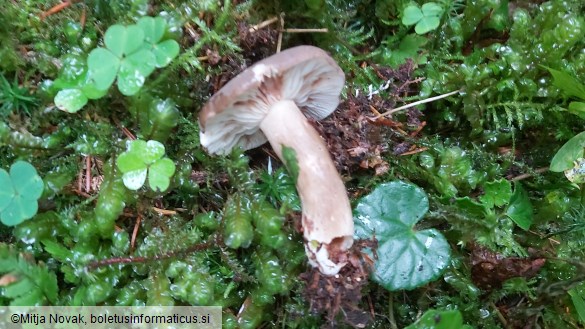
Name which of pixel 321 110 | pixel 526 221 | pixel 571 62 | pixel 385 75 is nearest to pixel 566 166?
pixel 526 221

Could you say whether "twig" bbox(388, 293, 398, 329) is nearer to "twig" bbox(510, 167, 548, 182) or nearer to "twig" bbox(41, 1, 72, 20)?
"twig" bbox(510, 167, 548, 182)

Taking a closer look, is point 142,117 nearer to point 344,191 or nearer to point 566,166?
point 344,191

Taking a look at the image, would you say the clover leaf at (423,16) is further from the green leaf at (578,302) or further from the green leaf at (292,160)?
the green leaf at (578,302)

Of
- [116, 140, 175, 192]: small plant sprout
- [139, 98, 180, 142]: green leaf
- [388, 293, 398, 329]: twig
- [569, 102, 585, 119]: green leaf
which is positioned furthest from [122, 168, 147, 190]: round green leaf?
[569, 102, 585, 119]: green leaf

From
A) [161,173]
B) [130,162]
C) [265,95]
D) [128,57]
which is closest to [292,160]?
[265,95]

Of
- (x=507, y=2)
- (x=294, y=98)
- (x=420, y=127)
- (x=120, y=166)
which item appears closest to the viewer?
Answer: (x=120, y=166)

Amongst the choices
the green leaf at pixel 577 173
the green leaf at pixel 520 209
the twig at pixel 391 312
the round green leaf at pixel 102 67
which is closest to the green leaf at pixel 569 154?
the green leaf at pixel 577 173
